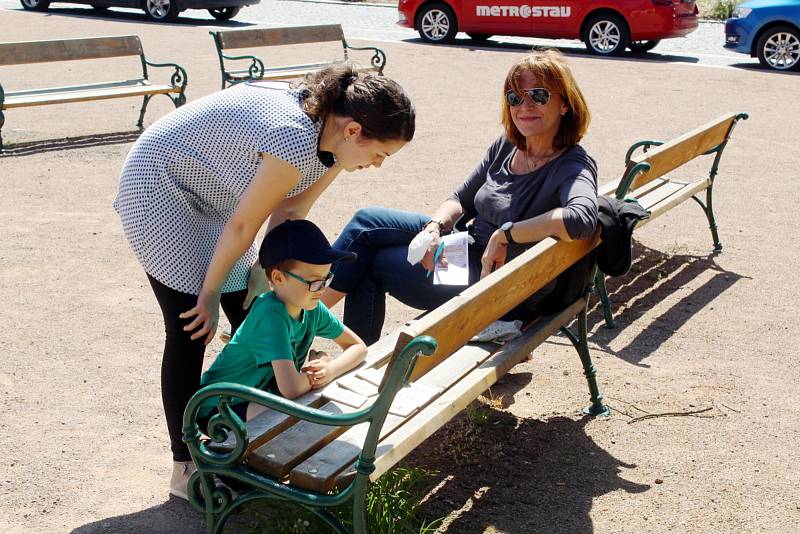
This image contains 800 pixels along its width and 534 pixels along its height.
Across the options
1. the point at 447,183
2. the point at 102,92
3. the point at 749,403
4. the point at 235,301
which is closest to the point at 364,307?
the point at 235,301

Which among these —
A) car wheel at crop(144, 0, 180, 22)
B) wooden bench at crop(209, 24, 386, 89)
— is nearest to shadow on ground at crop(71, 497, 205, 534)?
wooden bench at crop(209, 24, 386, 89)

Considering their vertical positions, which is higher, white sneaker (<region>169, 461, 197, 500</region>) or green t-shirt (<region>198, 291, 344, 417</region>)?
green t-shirt (<region>198, 291, 344, 417</region>)

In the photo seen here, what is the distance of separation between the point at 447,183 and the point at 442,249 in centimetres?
379

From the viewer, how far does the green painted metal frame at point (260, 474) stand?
2.69m

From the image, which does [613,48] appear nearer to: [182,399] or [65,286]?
[65,286]

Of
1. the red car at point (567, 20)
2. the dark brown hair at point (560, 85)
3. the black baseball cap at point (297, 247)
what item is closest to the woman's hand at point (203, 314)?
the black baseball cap at point (297, 247)

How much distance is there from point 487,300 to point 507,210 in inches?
42.3

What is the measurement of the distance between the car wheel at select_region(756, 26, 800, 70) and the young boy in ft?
39.4

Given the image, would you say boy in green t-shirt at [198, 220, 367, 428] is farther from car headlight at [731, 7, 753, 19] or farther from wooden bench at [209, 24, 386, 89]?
car headlight at [731, 7, 753, 19]

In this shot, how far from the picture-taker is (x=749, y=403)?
4.42 meters

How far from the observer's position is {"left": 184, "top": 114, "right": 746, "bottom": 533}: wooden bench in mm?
2730

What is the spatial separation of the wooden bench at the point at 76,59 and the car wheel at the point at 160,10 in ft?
27.0

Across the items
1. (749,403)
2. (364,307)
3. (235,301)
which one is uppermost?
(235,301)

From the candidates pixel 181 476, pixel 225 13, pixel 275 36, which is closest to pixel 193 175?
pixel 181 476
